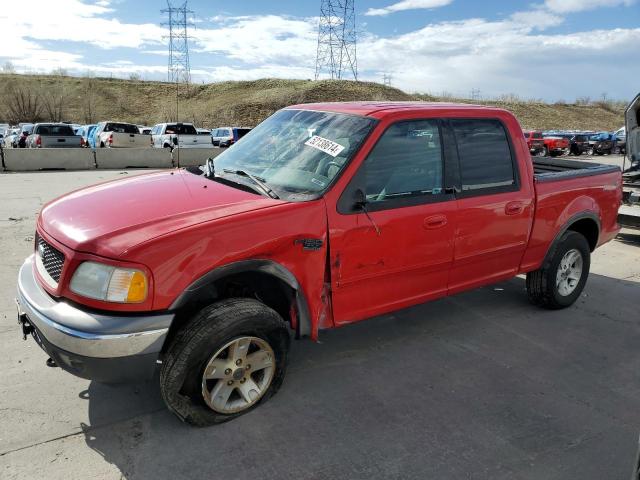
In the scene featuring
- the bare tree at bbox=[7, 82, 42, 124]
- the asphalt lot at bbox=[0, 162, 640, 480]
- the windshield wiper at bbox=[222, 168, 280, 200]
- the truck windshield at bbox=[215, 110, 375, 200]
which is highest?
the bare tree at bbox=[7, 82, 42, 124]

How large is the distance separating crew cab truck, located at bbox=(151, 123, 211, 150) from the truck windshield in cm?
2120

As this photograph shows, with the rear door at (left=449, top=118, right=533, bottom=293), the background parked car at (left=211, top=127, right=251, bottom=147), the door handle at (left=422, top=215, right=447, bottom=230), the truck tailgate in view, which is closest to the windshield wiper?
the door handle at (left=422, top=215, right=447, bottom=230)

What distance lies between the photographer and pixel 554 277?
4.98 m

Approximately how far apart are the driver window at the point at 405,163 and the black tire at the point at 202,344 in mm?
1140

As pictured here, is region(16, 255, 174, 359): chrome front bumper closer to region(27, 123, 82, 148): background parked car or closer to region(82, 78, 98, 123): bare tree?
region(27, 123, 82, 148): background parked car

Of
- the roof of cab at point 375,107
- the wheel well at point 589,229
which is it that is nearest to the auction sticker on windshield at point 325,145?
the roof of cab at point 375,107

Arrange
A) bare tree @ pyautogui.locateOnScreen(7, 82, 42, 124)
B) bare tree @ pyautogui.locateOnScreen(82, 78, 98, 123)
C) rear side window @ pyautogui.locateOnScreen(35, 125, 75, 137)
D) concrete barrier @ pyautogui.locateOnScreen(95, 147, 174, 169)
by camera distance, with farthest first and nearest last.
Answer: bare tree @ pyautogui.locateOnScreen(82, 78, 98, 123), bare tree @ pyautogui.locateOnScreen(7, 82, 42, 124), rear side window @ pyautogui.locateOnScreen(35, 125, 75, 137), concrete barrier @ pyautogui.locateOnScreen(95, 147, 174, 169)

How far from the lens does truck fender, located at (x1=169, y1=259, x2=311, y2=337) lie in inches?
109

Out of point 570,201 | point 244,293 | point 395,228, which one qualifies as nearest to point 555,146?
point 570,201

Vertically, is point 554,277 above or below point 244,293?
below

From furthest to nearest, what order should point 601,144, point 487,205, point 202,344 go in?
point 601,144 < point 487,205 < point 202,344

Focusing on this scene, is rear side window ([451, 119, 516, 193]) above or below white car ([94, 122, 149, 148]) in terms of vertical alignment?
below

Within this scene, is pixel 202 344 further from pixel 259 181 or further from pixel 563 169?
pixel 563 169

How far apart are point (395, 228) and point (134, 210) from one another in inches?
66.8
